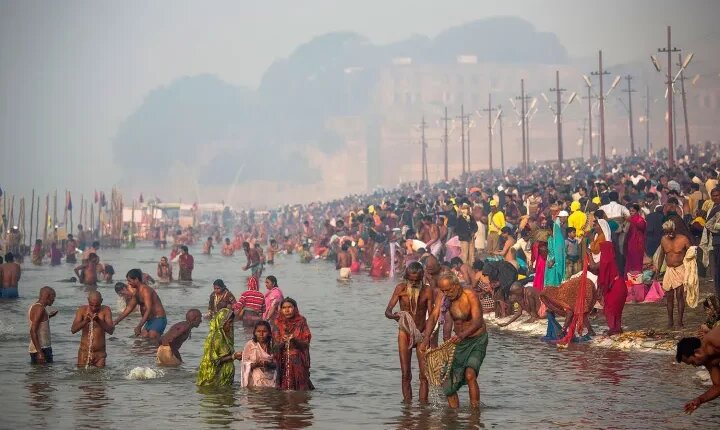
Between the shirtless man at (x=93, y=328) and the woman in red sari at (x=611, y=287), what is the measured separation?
7.22m

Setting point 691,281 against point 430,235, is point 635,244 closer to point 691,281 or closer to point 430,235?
point 691,281

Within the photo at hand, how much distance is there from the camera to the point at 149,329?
21.4m

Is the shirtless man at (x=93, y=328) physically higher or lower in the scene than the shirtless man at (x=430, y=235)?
lower

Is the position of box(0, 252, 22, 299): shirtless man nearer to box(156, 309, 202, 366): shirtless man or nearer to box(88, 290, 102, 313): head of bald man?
box(156, 309, 202, 366): shirtless man

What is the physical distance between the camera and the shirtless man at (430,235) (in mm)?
35031

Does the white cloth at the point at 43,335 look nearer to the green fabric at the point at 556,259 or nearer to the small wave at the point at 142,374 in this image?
the small wave at the point at 142,374

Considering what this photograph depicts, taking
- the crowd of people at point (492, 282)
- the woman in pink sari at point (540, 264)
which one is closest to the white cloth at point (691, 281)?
the crowd of people at point (492, 282)

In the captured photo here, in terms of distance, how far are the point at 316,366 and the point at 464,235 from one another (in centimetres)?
1469

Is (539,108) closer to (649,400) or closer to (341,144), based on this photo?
(341,144)

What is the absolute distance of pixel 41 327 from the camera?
1902cm

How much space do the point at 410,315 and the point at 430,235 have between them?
64.9 ft

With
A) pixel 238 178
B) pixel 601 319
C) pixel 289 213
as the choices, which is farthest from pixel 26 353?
pixel 238 178

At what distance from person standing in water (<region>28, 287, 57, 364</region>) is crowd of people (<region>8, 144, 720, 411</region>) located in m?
0.05

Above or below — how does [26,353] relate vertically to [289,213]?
below
